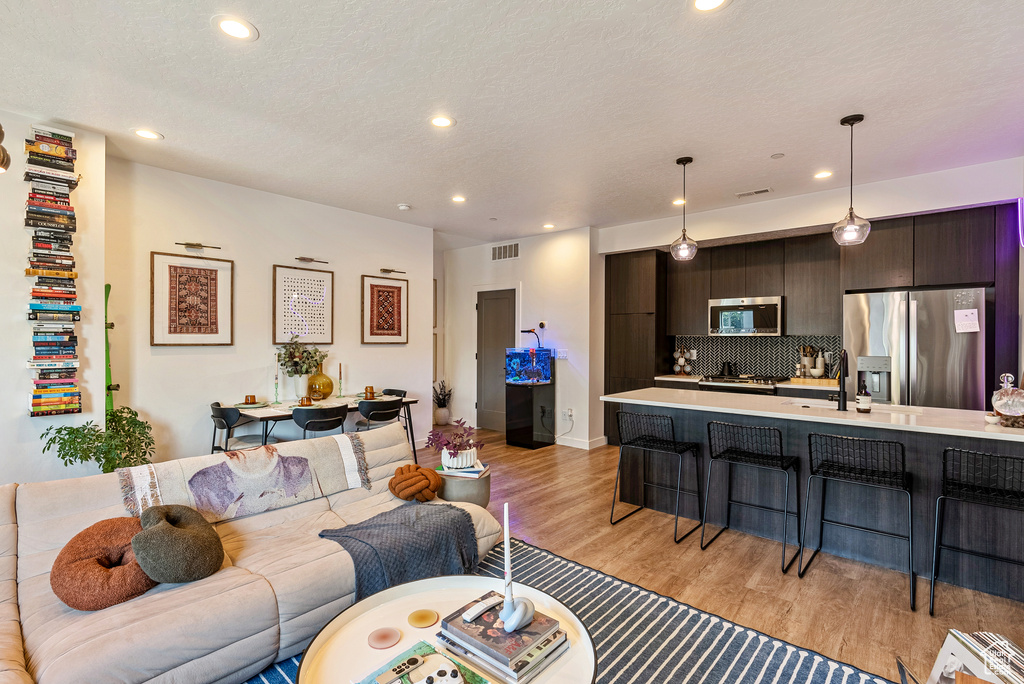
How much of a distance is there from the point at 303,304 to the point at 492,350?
291 cm

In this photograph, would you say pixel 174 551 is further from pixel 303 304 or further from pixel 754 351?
pixel 754 351

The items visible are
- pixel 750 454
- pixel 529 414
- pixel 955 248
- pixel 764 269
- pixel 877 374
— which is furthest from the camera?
pixel 529 414

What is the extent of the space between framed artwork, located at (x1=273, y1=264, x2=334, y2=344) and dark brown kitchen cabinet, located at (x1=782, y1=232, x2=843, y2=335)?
4885 millimetres

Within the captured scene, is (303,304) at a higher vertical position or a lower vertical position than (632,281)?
lower

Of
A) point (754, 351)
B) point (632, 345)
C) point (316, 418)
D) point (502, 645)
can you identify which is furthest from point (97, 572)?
point (754, 351)

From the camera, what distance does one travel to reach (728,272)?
564cm

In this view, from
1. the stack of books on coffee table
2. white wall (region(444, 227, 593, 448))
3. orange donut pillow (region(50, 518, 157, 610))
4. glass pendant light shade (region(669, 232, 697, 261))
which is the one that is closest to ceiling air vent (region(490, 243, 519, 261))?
white wall (region(444, 227, 593, 448))

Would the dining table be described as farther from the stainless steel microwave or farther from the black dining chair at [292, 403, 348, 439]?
the stainless steel microwave

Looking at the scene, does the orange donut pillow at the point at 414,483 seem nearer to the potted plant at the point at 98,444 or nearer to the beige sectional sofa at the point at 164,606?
the beige sectional sofa at the point at 164,606

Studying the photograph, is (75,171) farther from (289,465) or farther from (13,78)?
(289,465)

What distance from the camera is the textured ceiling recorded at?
6.90 feet

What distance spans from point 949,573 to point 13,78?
5.77 metres

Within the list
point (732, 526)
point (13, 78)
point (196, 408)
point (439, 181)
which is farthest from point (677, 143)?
point (196, 408)

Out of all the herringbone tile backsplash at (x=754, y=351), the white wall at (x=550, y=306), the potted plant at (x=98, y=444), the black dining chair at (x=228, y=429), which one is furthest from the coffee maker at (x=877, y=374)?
the potted plant at (x=98, y=444)
